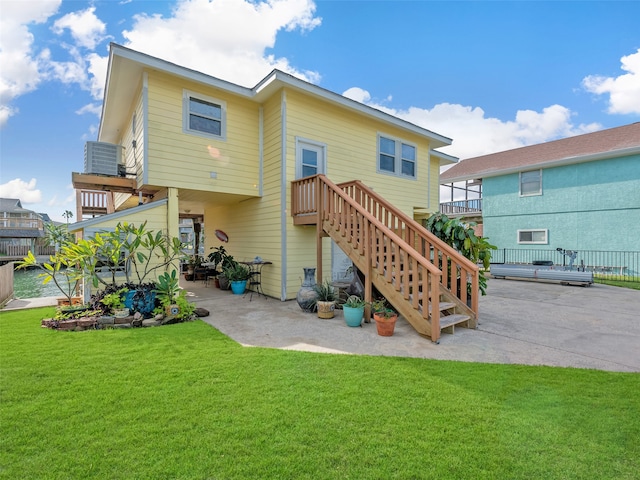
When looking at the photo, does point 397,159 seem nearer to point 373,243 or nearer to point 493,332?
point 373,243

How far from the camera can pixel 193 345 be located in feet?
13.8

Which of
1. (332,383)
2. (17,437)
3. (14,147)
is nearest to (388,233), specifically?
(332,383)

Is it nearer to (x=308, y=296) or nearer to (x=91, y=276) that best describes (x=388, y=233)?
(x=308, y=296)

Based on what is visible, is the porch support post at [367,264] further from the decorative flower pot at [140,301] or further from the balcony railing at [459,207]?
the balcony railing at [459,207]

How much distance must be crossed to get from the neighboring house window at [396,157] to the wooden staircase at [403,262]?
342 centimetres

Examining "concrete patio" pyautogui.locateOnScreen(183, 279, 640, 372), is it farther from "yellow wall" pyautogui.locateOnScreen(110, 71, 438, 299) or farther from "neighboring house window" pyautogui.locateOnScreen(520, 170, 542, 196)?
"neighboring house window" pyautogui.locateOnScreen(520, 170, 542, 196)

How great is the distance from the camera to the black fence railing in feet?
39.2

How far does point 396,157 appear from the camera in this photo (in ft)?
Answer: 34.1

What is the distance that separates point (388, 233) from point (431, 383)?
8.53ft

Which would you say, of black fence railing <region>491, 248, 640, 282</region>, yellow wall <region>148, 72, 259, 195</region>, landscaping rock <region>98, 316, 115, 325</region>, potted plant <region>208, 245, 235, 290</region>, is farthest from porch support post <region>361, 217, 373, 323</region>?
black fence railing <region>491, 248, 640, 282</region>

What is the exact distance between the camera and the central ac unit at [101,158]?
25.5 feet

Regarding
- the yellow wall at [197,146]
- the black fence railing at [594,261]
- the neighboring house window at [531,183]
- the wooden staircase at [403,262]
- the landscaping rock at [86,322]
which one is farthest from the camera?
the neighboring house window at [531,183]

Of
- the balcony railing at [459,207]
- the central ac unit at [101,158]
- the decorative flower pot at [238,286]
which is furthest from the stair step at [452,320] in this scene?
the balcony railing at [459,207]

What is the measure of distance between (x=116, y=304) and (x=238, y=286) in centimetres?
327
